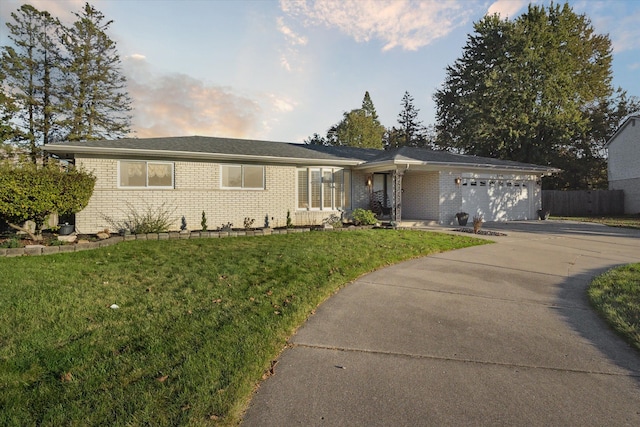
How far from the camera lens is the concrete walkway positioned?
2.32 metres

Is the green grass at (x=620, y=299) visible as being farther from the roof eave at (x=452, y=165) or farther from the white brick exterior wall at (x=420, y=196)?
the white brick exterior wall at (x=420, y=196)

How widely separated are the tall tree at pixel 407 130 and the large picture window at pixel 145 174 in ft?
130

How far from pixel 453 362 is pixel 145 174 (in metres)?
11.5

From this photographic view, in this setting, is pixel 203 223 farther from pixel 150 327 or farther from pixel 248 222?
pixel 150 327

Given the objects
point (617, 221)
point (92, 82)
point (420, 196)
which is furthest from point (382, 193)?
point (92, 82)

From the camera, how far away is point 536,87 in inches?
1043

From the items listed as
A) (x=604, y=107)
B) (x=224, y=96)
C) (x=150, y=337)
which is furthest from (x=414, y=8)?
(x=604, y=107)

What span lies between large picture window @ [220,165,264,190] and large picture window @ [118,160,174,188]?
1852 millimetres

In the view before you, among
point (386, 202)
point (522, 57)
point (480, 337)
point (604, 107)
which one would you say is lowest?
point (480, 337)

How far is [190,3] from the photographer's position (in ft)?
32.1

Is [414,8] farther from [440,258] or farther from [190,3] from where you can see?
[440,258]

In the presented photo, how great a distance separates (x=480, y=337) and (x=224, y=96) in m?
16.7

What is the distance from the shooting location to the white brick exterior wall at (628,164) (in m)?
24.1

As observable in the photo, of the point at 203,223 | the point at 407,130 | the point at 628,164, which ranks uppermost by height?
the point at 407,130
